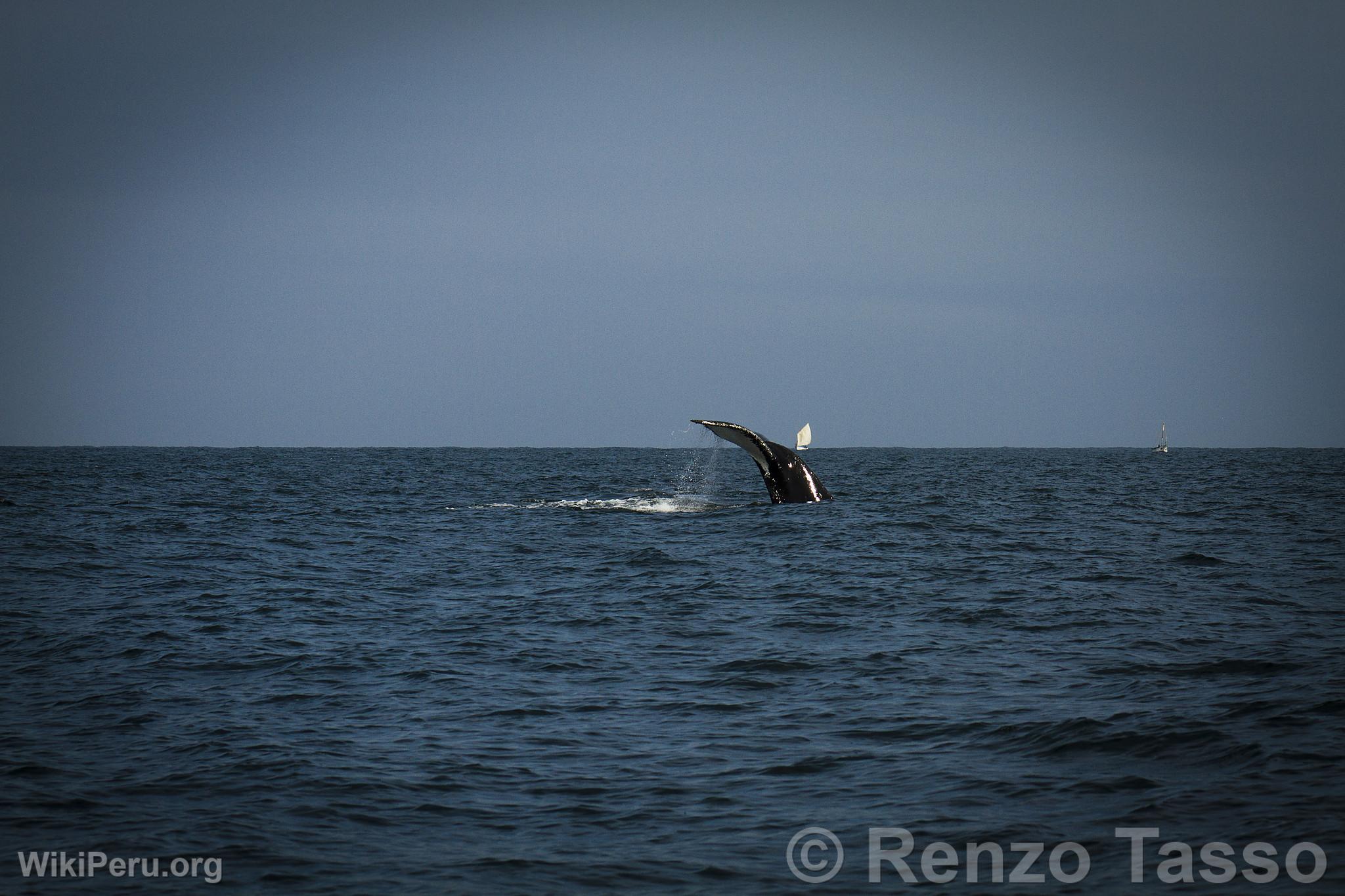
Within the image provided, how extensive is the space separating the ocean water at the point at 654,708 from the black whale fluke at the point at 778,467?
2607mm

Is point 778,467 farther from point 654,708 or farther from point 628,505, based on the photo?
point 654,708

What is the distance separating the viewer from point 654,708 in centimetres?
1076

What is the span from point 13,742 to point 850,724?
7.36 meters

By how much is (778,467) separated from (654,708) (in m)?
20.5

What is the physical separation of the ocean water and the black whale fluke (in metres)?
2.61

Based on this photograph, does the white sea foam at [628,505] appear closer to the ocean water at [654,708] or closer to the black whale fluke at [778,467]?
the black whale fluke at [778,467]

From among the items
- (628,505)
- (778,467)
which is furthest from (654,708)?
(628,505)

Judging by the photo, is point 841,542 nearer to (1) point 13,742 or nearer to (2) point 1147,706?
(2) point 1147,706

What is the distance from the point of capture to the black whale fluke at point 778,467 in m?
25.1

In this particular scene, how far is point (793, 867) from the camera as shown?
22.8ft

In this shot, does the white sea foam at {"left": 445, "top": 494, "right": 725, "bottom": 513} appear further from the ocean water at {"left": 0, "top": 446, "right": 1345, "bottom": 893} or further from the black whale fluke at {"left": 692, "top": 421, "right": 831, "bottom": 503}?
the ocean water at {"left": 0, "top": 446, "right": 1345, "bottom": 893}

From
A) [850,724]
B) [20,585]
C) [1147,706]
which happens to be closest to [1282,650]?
[1147,706]

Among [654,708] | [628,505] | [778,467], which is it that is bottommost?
[654,708]

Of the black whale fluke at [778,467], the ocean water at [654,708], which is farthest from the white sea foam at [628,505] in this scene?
the ocean water at [654,708]
